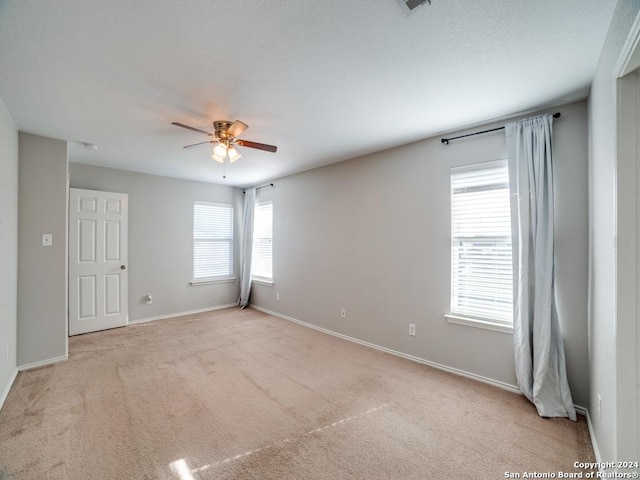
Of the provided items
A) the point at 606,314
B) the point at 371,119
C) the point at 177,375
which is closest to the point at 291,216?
the point at 371,119

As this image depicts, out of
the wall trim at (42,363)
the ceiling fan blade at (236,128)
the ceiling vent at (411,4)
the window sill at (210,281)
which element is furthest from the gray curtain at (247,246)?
the ceiling vent at (411,4)

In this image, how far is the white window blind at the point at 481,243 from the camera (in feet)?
8.82

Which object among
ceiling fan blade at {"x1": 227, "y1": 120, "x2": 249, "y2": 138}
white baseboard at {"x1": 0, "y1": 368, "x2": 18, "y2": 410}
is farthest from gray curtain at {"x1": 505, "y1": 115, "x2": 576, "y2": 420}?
white baseboard at {"x1": 0, "y1": 368, "x2": 18, "y2": 410}

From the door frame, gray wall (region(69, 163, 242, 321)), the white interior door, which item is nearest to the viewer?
the door frame

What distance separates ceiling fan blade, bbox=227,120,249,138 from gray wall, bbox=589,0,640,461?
2362 mm

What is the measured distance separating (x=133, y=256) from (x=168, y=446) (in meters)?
3.70

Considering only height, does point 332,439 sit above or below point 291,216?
below

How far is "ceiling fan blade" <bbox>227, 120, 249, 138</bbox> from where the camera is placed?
7.90 feet

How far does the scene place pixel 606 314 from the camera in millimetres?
1641

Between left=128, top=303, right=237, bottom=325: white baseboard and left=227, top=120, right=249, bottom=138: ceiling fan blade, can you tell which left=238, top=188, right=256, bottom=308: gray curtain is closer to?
left=128, top=303, right=237, bottom=325: white baseboard

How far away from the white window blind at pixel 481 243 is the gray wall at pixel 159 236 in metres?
4.58

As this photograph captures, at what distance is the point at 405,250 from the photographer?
11.1ft

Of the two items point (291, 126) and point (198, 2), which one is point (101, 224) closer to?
point (291, 126)

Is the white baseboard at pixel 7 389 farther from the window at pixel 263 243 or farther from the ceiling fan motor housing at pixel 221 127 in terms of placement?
the window at pixel 263 243
